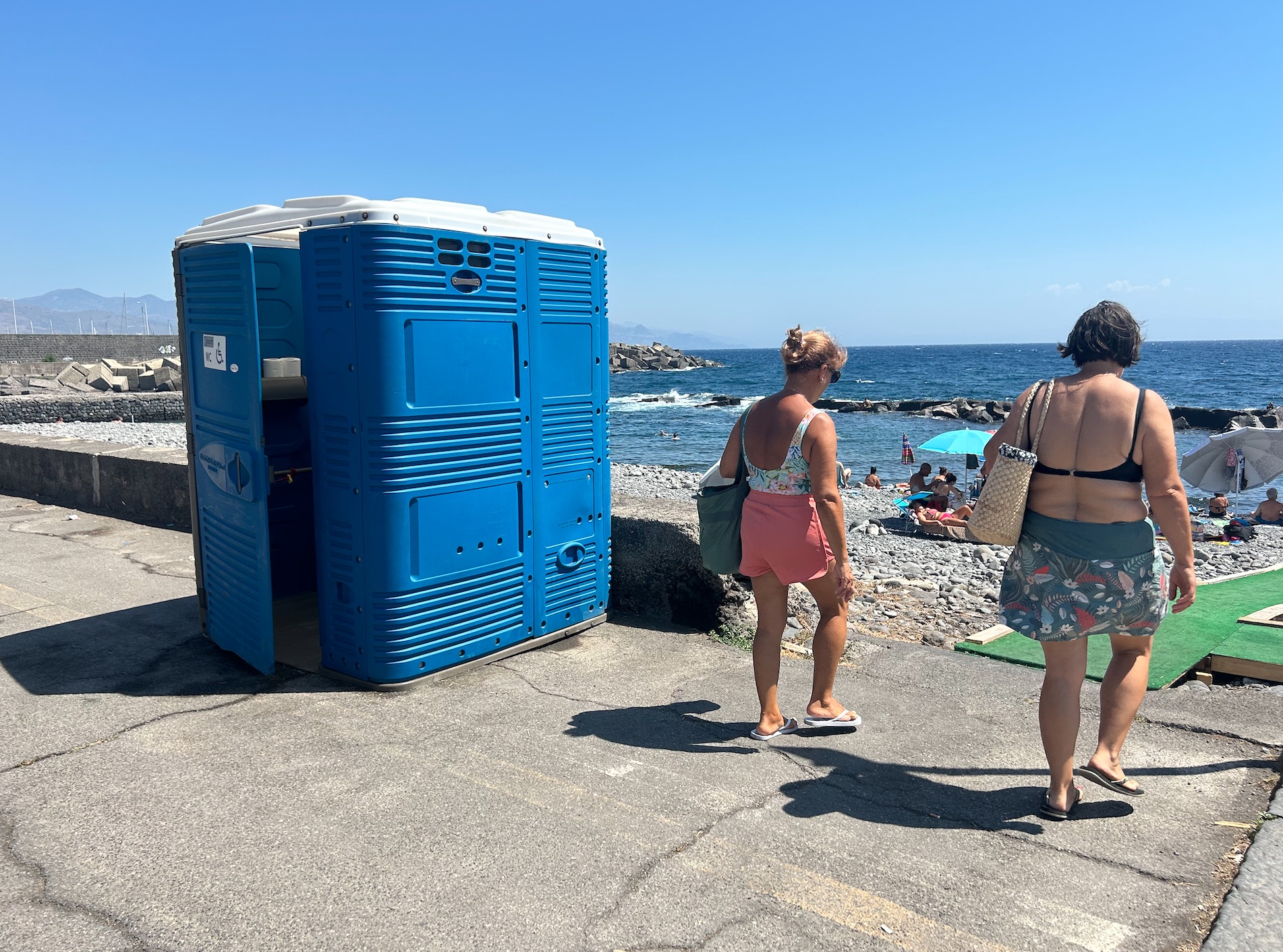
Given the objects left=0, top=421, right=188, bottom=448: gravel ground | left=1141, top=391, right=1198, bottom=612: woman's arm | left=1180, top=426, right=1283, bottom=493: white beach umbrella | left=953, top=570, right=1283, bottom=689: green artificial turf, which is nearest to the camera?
left=1141, top=391, right=1198, bottom=612: woman's arm

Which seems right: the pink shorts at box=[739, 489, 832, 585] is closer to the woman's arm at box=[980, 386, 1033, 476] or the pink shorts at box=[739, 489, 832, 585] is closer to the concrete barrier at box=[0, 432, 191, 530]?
the woman's arm at box=[980, 386, 1033, 476]

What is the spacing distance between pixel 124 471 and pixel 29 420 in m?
18.3

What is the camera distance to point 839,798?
3459 millimetres

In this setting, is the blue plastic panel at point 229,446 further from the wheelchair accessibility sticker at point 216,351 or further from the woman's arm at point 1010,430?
the woman's arm at point 1010,430

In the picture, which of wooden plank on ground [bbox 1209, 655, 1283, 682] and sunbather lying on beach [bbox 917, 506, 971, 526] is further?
sunbather lying on beach [bbox 917, 506, 971, 526]

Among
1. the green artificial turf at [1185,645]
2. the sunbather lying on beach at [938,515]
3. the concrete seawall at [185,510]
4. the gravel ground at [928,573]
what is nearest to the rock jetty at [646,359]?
the gravel ground at [928,573]

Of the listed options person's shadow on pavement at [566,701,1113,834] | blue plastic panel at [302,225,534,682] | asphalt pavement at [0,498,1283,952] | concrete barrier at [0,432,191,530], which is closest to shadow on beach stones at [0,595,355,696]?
asphalt pavement at [0,498,1283,952]

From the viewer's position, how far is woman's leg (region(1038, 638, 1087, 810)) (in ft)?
10.8

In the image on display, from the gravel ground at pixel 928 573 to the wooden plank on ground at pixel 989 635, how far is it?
401 mm

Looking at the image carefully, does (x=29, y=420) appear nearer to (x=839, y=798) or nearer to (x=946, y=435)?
(x=946, y=435)

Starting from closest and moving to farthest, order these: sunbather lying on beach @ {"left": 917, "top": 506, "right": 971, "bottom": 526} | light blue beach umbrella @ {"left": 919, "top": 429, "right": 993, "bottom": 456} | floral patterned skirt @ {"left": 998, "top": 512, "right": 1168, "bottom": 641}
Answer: floral patterned skirt @ {"left": 998, "top": 512, "right": 1168, "bottom": 641} < sunbather lying on beach @ {"left": 917, "top": 506, "right": 971, "bottom": 526} < light blue beach umbrella @ {"left": 919, "top": 429, "right": 993, "bottom": 456}

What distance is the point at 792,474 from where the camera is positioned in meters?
3.84

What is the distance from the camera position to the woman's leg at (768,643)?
3.99 metres

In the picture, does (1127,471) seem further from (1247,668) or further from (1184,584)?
(1247,668)
